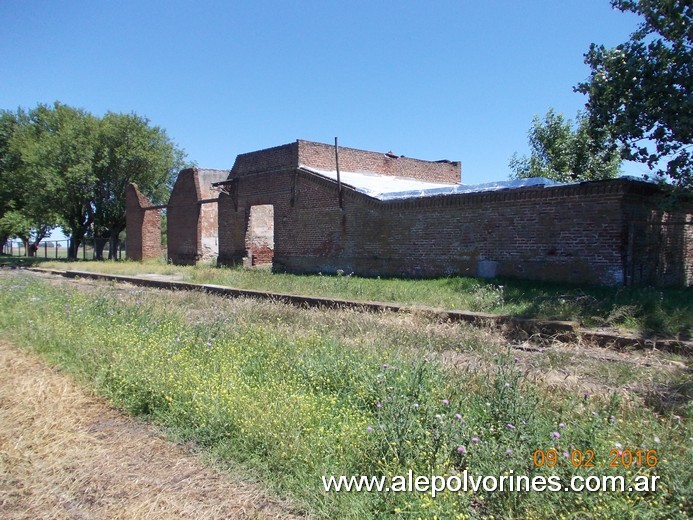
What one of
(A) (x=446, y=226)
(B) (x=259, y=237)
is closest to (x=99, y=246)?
(B) (x=259, y=237)

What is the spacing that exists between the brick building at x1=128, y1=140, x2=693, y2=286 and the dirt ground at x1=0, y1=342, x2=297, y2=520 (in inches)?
376

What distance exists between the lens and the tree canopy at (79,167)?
26.9m

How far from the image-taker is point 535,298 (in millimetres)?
9195

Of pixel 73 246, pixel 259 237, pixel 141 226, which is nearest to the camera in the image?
pixel 259 237

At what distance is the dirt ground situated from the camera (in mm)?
3012

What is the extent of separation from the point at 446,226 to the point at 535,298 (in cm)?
459

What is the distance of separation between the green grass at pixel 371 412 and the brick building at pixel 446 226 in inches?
220

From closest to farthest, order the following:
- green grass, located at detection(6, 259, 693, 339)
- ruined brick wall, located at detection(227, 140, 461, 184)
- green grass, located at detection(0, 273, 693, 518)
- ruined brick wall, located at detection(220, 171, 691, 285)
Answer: green grass, located at detection(0, 273, 693, 518) → green grass, located at detection(6, 259, 693, 339) → ruined brick wall, located at detection(220, 171, 691, 285) → ruined brick wall, located at detection(227, 140, 461, 184)

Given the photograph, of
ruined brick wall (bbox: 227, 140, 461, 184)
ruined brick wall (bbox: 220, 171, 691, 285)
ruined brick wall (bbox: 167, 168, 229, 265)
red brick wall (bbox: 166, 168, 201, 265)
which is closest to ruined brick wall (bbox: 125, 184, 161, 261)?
red brick wall (bbox: 166, 168, 201, 265)

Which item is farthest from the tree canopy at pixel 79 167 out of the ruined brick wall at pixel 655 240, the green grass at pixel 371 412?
the ruined brick wall at pixel 655 240

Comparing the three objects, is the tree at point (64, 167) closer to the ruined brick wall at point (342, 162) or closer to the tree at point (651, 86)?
the ruined brick wall at point (342, 162)

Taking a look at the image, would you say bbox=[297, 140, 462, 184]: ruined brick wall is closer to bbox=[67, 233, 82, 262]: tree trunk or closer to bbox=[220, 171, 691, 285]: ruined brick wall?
bbox=[220, 171, 691, 285]: ruined brick wall
